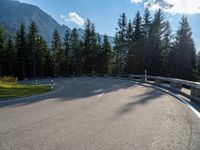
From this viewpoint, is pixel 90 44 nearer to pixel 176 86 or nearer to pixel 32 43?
pixel 32 43

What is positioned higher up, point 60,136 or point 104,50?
point 104,50

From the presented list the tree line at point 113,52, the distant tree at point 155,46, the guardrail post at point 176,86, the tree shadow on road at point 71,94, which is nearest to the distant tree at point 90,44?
the tree line at point 113,52

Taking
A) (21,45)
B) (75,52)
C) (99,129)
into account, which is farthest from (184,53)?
(99,129)

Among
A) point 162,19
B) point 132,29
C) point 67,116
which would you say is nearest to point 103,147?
point 67,116

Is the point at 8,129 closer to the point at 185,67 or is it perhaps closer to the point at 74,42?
the point at 185,67

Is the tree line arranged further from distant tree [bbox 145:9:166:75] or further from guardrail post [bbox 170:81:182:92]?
guardrail post [bbox 170:81:182:92]

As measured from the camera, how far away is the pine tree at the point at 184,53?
4966cm

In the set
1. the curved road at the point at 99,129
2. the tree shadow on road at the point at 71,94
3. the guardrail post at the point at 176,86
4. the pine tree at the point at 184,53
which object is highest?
the pine tree at the point at 184,53

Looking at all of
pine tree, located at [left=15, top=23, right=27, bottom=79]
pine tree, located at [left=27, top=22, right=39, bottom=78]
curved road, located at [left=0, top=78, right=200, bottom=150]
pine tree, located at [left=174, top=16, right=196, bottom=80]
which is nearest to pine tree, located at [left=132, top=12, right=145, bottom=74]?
pine tree, located at [left=174, top=16, right=196, bottom=80]

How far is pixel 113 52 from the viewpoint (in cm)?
7281

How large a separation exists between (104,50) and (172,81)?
182 ft

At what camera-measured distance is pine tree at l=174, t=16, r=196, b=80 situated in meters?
49.7

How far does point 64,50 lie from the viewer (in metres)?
78.7

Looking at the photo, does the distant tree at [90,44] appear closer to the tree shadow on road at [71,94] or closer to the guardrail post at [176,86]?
the tree shadow on road at [71,94]
